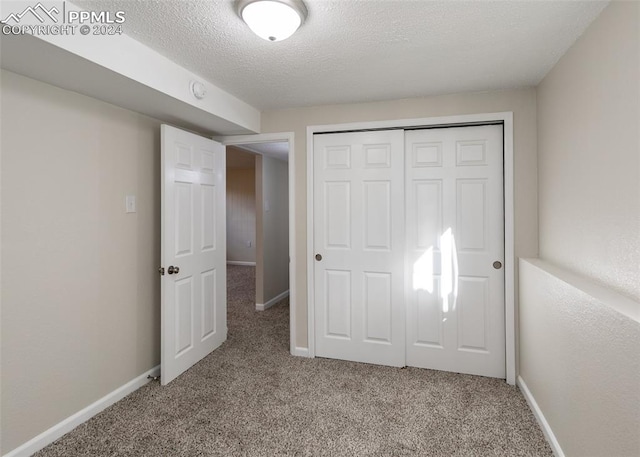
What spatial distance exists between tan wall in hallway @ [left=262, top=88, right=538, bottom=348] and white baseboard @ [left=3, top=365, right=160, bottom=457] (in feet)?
4.48

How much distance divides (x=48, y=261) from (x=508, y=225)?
122 inches

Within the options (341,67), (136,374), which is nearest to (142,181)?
(136,374)

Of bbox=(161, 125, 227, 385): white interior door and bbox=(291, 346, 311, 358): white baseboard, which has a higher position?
Result: bbox=(161, 125, 227, 385): white interior door

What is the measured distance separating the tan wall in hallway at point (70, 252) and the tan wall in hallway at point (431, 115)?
1.20 m

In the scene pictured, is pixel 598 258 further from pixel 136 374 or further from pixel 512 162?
pixel 136 374

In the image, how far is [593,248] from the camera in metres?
1.72

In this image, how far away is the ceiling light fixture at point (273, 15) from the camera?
59.8 inches

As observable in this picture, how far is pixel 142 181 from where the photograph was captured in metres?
2.75

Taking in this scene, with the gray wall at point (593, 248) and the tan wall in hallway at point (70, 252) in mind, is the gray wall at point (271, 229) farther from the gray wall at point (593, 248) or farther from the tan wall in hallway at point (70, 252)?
the gray wall at point (593, 248)

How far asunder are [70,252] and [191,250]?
3.05 feet

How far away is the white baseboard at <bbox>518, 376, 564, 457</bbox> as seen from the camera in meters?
1.90

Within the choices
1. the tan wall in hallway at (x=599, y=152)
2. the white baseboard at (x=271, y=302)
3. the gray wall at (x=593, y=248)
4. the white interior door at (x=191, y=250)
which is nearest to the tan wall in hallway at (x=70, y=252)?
the white interior door at (x=191, y=250)

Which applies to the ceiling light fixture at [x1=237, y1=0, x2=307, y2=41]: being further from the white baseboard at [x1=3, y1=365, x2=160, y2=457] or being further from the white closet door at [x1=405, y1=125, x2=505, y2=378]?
the white baseboard at [x1=3, y1=365, x2=160, y2=457]

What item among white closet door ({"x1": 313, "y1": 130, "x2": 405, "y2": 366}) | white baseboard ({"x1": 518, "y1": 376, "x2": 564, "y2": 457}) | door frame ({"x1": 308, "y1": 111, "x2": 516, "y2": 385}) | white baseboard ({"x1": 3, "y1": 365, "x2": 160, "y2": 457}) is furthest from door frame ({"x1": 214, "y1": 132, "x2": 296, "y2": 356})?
white baseboard ({"x1": 518, "y1": 376, "x2": 564, "y2": 457})
